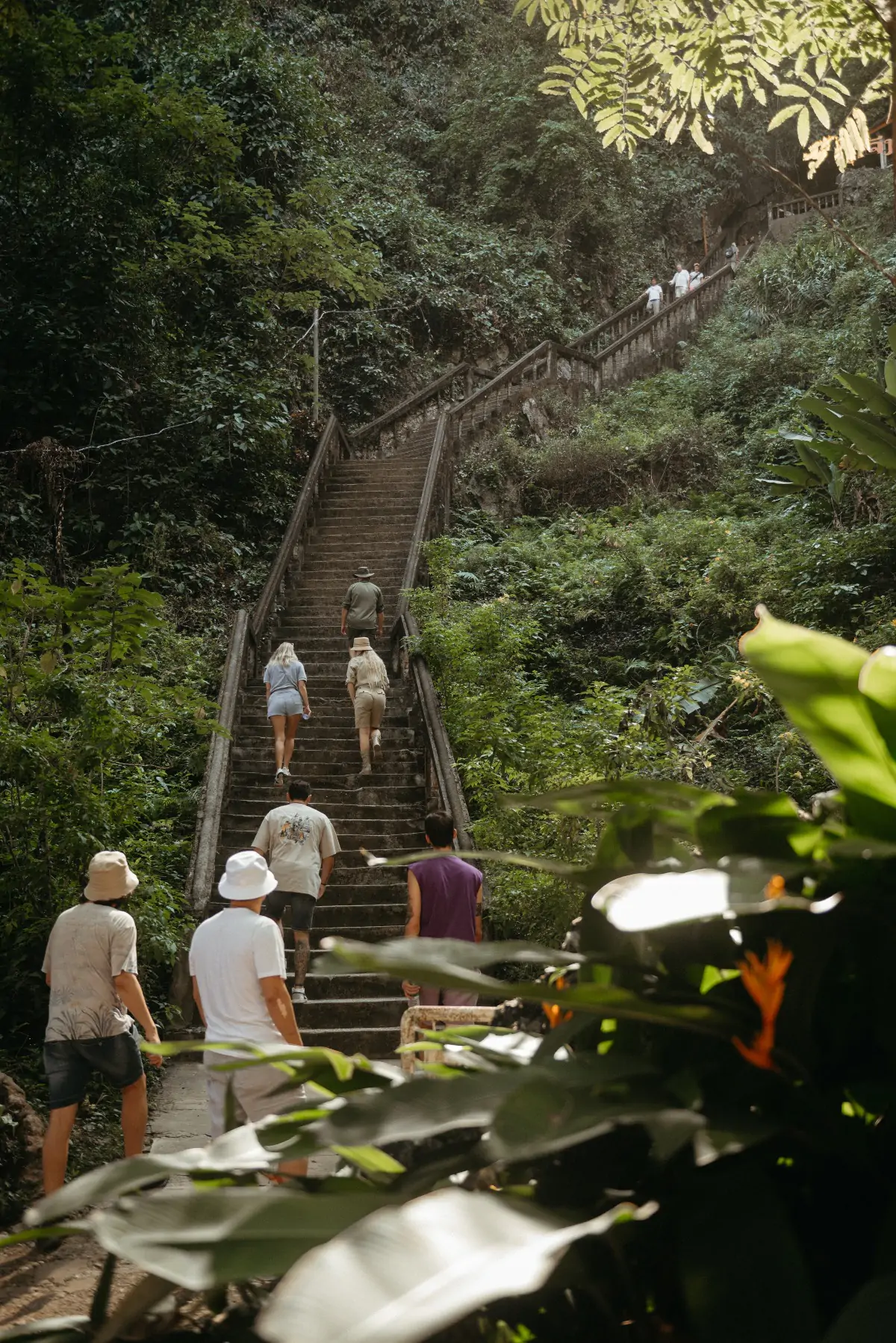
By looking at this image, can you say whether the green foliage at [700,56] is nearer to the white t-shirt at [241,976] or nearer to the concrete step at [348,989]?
the white t-shirt at [241,976]

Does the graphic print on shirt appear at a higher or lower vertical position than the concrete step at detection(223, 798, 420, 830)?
higher

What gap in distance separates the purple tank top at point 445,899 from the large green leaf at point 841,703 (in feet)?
15.6

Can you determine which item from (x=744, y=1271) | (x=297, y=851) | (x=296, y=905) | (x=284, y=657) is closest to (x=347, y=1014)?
(x=296, y=905)

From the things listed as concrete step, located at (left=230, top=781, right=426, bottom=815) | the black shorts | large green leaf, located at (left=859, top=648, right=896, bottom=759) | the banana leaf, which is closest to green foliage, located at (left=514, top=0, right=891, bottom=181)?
the banana leaf

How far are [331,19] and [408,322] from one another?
9080 mm

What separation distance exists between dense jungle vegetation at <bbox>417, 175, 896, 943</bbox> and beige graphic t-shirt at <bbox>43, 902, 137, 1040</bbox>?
3.67 metres

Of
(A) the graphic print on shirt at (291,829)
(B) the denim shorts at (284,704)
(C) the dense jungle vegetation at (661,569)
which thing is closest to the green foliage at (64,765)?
(A) the graphic print on shirt at (291,829)

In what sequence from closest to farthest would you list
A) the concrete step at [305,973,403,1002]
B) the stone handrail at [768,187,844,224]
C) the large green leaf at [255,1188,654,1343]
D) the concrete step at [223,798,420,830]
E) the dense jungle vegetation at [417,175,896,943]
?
the large green leaf at [255,1188,654,1343], the concrete step at [305,973,403,1002], the dense jungle vegetation at [417,175,896,943], the concrete step at [223,798,420,830], the stone handrail at [768,187,844,224]

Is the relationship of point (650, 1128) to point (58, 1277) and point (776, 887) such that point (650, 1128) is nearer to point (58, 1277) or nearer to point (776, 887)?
point (776, 887)

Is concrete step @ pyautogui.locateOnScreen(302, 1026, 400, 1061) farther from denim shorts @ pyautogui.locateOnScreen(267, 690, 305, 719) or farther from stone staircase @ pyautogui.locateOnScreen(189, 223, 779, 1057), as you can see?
Answer: denim shorts @ pyautogui.locateOnScreen(267, 690, 305, 719)

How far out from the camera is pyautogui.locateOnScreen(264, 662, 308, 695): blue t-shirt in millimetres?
10695

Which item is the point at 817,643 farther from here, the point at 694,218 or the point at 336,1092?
the point at 694,218

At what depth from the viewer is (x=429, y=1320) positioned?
24.3 inches

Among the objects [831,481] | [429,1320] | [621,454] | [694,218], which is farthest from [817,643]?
[694,218]
